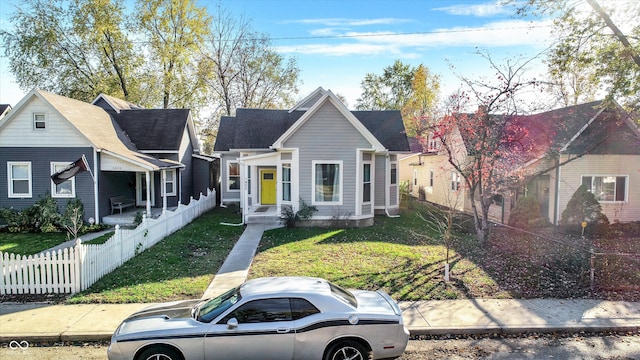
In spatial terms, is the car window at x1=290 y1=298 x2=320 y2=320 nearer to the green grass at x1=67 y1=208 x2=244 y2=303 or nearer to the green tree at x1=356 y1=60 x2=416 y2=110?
the green grass at x1=67 y1=208 x2=244 y2=303

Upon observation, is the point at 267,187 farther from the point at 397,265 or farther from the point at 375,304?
the point at 375,304

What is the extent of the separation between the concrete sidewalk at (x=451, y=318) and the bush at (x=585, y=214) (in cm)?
893

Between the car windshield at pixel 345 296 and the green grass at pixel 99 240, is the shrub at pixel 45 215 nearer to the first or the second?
the green grass at pixel 99 240

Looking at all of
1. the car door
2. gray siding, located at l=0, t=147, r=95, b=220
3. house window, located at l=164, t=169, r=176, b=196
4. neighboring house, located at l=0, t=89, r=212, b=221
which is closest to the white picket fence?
the car door

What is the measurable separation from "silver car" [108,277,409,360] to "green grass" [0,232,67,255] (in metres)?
9.67

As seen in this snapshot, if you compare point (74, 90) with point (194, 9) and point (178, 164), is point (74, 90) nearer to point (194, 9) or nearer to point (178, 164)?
point (194, 9)

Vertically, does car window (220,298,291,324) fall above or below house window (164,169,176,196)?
below

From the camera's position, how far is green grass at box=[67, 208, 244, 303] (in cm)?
806

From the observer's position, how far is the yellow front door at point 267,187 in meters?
20.5

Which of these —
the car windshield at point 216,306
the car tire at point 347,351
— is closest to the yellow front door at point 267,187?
the car windshield at point 216,306

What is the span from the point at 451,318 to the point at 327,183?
9984 mm

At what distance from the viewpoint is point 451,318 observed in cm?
704

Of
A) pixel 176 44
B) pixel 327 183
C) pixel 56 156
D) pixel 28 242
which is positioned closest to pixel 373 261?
pixel 327 183

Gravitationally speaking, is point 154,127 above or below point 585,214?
above
